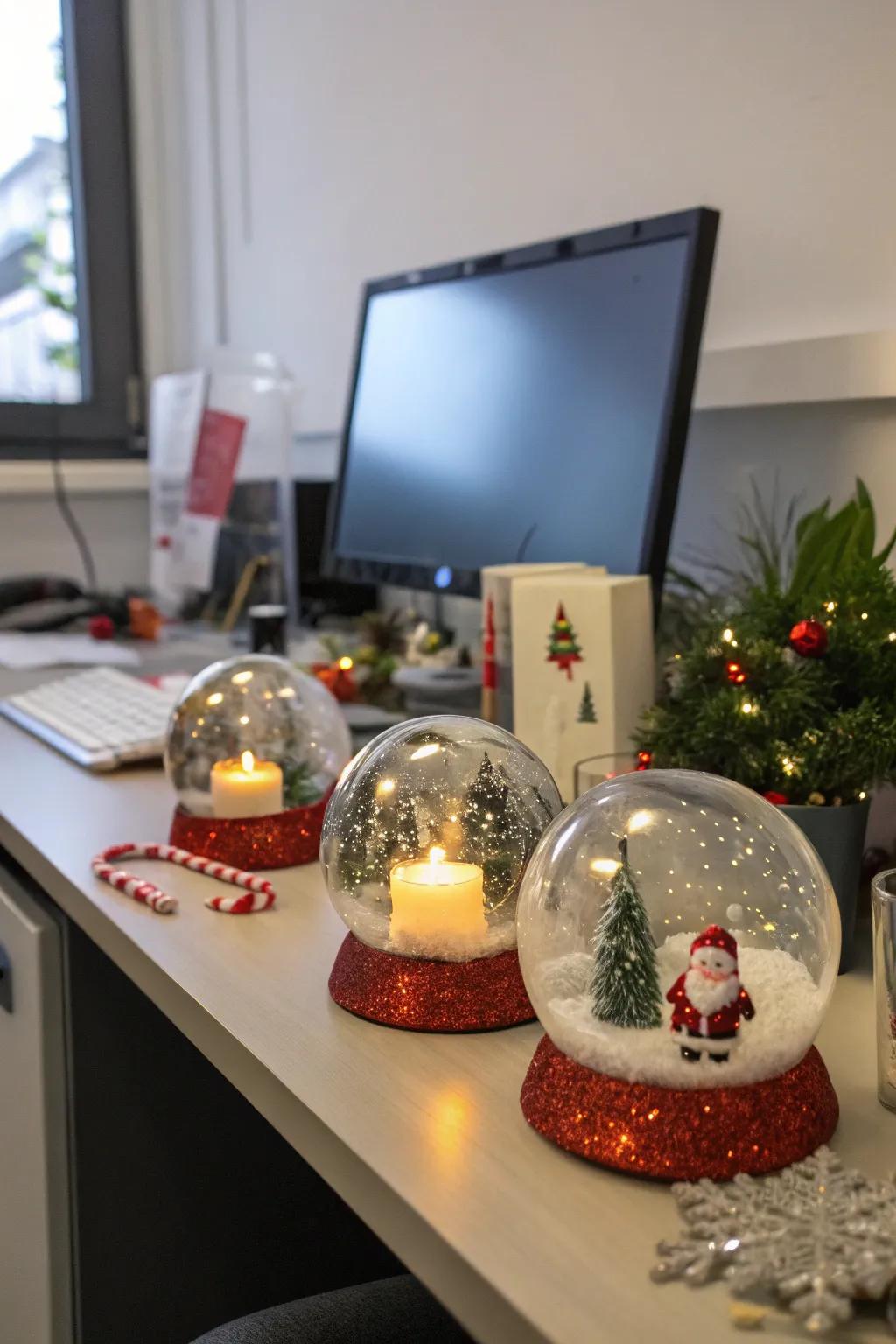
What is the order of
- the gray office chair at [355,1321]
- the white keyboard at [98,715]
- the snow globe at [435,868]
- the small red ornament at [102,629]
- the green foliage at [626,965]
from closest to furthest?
the green foliage at [626,965] < the snow globe at [435,868] < the gray office chair at [355,1321] < the white keyboard at [98,715] < the small red ornament at [102,629]

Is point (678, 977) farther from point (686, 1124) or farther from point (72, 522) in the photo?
point (72, 522)

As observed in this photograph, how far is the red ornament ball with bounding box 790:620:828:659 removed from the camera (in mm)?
688

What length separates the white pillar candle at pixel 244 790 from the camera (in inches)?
32.8

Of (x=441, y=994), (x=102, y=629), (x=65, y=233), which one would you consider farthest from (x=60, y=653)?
(x=441, y=994)

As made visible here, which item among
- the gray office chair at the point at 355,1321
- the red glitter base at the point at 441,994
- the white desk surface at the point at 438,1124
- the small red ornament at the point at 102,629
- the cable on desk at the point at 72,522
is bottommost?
the gray office chair at the point at 355,1321

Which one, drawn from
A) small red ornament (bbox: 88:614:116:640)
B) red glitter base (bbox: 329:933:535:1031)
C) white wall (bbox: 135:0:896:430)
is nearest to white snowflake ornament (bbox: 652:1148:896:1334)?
red glitter base (bbox: 329:933:535:1031)

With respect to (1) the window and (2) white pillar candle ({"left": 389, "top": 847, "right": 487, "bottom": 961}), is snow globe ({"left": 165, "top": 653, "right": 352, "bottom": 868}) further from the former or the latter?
(1) the window

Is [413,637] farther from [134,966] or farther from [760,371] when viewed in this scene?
[134,966]

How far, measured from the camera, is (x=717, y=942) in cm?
47

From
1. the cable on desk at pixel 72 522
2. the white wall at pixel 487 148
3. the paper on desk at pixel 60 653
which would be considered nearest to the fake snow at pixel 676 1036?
the white wall at pixel 487 148

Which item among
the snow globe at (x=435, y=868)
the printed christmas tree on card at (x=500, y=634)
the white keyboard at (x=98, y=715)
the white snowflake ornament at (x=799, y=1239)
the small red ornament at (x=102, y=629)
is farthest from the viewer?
the small red ornament at (x=102, y=629)

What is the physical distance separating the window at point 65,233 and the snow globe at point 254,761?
5.06 feet

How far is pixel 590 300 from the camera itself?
106 cm

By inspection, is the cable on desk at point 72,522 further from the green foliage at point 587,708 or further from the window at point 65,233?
the green foliage at point 587,708
